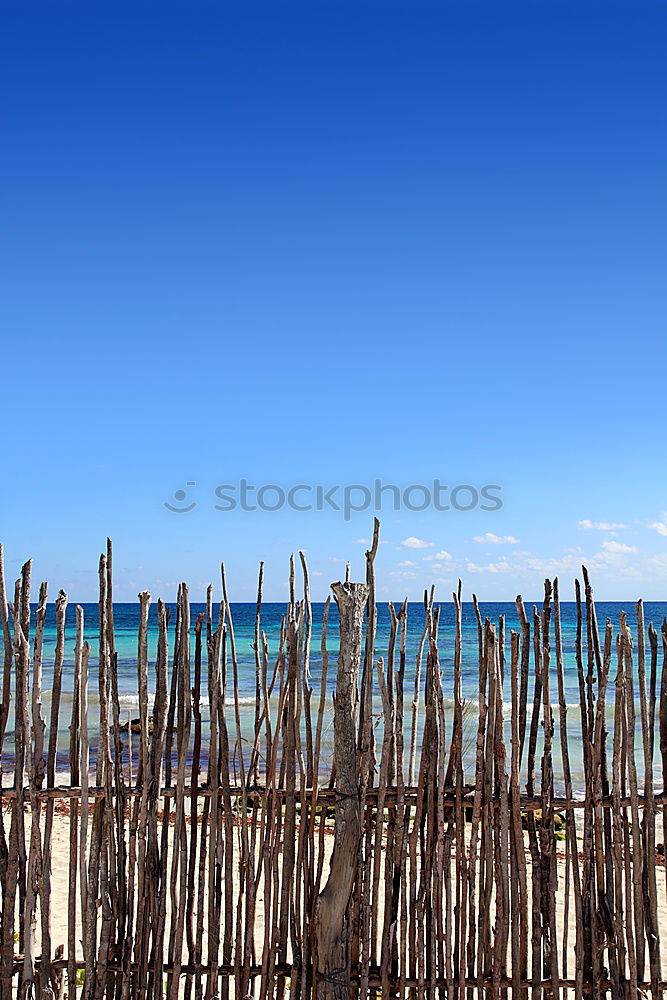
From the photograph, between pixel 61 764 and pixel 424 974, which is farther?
pixel 61 764

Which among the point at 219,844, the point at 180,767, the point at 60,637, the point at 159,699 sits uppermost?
the point at 60,637

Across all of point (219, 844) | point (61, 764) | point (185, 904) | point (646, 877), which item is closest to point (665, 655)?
point (646, 877)

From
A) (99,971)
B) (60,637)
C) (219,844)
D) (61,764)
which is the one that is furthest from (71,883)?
(61,764)

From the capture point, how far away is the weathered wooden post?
2600 mm

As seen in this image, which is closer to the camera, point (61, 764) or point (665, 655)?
→ point (665, 655)

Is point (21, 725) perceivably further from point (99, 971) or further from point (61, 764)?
point (61, 764)

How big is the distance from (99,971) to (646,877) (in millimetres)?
1712

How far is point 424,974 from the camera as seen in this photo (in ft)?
8.97

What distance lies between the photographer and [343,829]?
2621 millimetres

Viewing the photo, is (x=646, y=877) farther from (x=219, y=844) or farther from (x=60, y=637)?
(x=60, y=637)

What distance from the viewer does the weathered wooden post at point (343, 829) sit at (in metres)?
2.60

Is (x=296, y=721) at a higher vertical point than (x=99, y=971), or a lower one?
higher

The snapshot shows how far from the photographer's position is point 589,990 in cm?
273

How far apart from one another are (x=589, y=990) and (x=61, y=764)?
21.9ft
